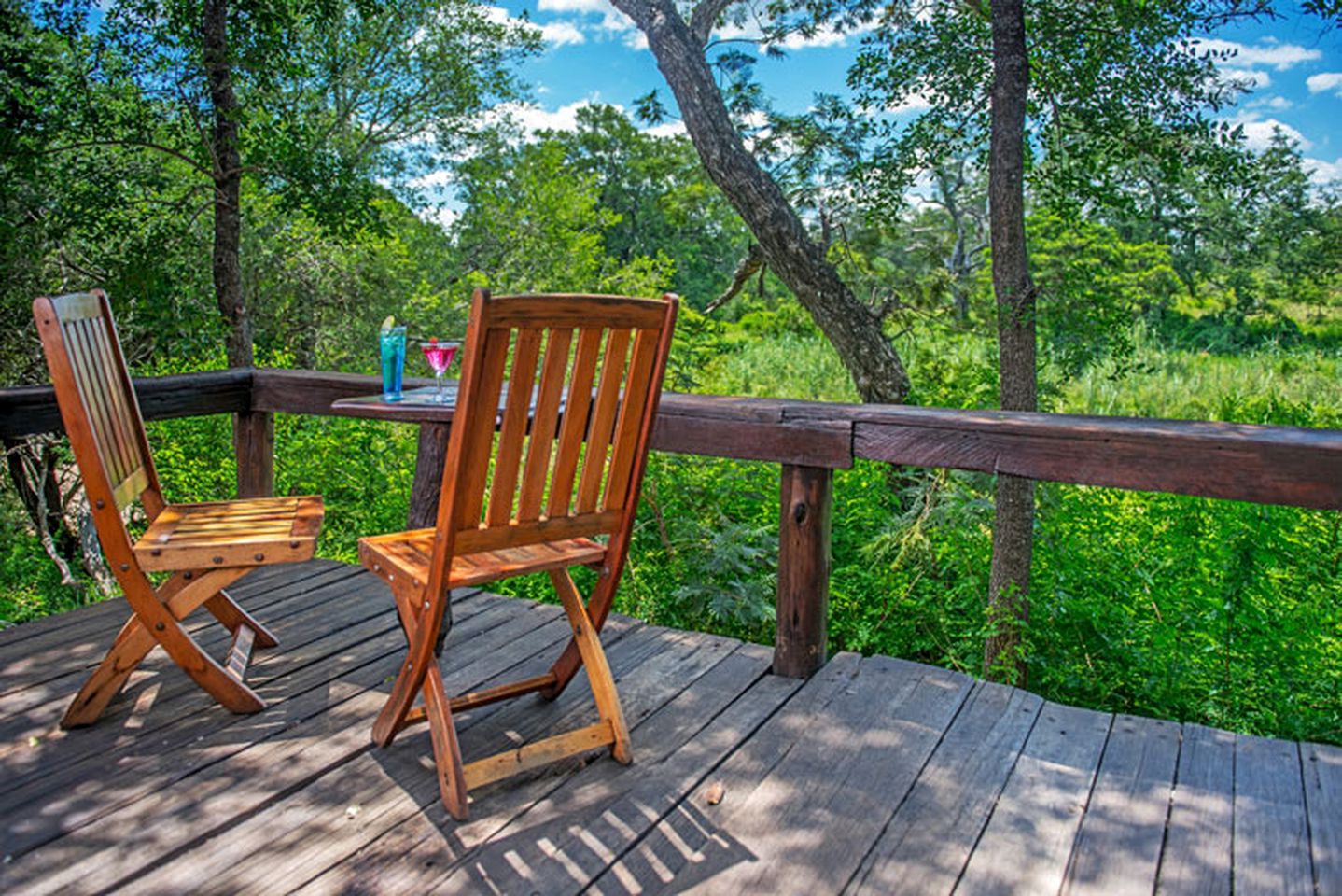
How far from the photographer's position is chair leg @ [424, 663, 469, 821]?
185cm

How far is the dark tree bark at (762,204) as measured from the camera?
5582mm

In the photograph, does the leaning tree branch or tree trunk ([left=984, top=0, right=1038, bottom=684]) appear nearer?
tree trunk ([left=984, top=0, right=1038, bottom=684])

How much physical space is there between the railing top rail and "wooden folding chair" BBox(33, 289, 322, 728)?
612 mm

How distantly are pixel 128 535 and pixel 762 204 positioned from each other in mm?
4136

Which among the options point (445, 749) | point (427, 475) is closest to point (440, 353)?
point (427, 475)

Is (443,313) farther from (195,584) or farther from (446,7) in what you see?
(195,584)

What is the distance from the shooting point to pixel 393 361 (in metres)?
2.57

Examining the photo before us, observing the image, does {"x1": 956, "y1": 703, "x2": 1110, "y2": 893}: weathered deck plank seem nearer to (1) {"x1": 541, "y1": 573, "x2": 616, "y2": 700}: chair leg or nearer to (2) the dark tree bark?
(1) {"x1": 541, "y1": 573, "x2": 616, "y2": 700}: chair leg

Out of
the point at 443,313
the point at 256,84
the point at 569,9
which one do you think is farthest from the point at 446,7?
the point at 256,84

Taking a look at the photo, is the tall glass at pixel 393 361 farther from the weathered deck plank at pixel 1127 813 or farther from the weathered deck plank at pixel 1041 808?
the weathered deck plank at pixel 1127 813

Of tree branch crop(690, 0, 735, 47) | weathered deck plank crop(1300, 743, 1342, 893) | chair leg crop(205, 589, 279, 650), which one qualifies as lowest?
weathered deck plank crop(1300, 743, 1342, 893)

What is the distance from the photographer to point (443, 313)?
1108cm

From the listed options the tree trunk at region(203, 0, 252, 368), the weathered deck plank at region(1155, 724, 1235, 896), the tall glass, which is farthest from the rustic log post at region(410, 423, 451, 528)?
the tree trunk at region(203, 0, 252, 368)

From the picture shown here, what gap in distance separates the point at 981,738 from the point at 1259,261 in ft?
49.4
